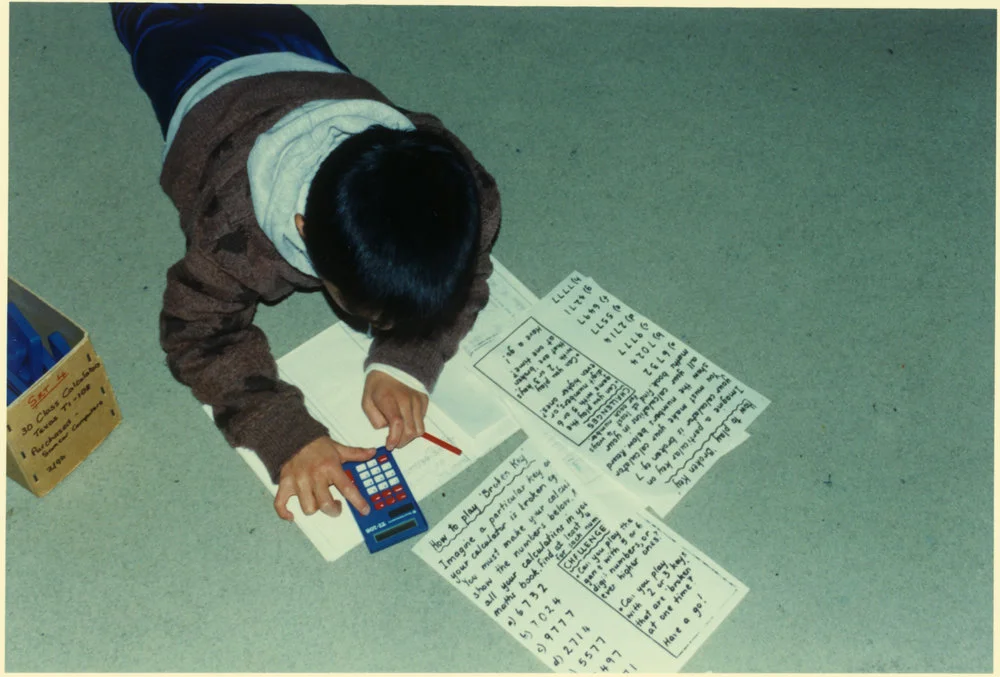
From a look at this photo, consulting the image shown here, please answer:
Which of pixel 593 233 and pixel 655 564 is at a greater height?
pixel 593 233

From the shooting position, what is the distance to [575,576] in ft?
2.53

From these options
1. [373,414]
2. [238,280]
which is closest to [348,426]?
[373,414]

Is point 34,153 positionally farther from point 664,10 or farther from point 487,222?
point 664,10

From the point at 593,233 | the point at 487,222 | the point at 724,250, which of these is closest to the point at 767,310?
the point at 724,250

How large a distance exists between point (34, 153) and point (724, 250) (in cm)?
67

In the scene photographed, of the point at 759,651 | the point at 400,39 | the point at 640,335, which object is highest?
the point at 400,39

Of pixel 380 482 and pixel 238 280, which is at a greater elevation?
pixel 238 280

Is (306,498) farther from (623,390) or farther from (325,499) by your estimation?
(623,390)

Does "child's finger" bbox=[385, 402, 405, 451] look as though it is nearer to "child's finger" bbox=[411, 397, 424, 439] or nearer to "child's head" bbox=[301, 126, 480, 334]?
"child's finger" bbox=[411, 397, 424, 439]

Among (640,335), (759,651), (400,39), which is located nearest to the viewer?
(759,651)

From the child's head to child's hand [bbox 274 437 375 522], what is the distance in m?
0.16

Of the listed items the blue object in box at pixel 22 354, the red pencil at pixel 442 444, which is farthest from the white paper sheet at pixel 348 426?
the blue object in box at pixel 22 354

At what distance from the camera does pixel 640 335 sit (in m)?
0.89

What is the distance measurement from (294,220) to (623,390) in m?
0.33
